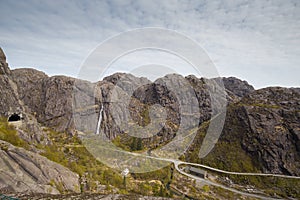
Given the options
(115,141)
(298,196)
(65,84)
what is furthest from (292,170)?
(65,84)

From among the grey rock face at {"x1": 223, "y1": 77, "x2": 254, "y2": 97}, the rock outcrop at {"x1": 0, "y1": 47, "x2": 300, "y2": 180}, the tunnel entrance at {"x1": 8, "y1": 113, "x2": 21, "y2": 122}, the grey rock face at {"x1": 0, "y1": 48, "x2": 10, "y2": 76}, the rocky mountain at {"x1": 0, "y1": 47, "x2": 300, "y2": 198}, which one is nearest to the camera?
the tunnel entrance at {"x1": 8, "y1": 113, "x2": 21, "y2": 122}

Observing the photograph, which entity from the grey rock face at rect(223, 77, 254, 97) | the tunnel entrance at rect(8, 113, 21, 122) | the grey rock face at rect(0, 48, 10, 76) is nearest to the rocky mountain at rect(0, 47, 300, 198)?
the grey rock face at rect(0, 48, 10, 76)

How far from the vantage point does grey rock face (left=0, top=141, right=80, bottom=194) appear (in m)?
4.70

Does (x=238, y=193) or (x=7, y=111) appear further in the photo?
(x=238, y=193)

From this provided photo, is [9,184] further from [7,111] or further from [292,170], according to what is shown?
[292,170]

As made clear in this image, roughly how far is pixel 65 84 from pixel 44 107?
6547 mm

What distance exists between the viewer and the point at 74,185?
279 inches

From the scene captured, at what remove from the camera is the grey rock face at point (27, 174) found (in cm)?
470

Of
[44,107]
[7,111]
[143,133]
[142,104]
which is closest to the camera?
[7,111]

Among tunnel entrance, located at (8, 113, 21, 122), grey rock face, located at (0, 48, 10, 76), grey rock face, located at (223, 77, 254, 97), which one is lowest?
tunnel entrance, located at (8, 113, 21, 122)

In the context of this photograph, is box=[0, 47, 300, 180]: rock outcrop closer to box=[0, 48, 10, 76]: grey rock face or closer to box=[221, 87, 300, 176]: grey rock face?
box=[221, 87, 300, 176]: grey rock face

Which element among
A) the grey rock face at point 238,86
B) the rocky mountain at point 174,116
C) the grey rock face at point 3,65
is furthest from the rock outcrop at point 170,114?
the grey rock face at point 238,86

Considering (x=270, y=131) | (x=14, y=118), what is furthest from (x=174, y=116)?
(x=14, y=118)

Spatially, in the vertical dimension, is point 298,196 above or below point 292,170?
below
